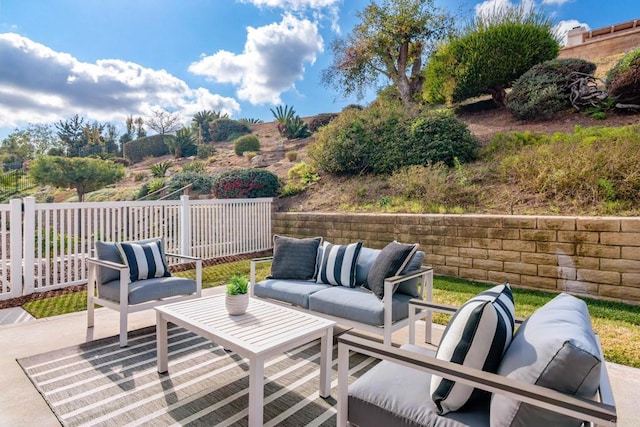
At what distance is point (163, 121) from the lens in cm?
2655

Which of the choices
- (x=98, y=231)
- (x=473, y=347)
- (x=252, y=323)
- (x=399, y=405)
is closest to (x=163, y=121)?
(x=98, y=231)

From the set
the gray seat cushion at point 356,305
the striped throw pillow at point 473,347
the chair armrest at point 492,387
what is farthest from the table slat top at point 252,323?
the striped throw pillow at point 473,347

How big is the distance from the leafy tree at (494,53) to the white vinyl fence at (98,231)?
→ 671 centimetres

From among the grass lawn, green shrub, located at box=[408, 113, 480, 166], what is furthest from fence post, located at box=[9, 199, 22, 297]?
green shrub, located at box=[408, 113, 480, 166]

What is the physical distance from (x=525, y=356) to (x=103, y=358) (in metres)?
3.16

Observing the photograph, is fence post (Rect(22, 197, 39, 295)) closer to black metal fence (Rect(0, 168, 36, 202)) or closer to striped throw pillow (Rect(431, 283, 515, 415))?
striped throw pillow (Rect(431, 283, 515, 415))

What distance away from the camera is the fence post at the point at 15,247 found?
4531mm

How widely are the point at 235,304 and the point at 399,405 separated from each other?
1.51m

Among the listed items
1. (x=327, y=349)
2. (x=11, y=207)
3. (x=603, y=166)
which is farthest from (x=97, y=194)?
(x=603, y=166)

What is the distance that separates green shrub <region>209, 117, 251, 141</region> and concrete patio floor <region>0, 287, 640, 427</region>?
22.6 m

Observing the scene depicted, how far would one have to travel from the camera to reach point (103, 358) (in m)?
2.92

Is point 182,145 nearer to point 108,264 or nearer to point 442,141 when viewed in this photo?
point 442,141

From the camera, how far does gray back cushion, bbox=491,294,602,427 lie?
1150 mm

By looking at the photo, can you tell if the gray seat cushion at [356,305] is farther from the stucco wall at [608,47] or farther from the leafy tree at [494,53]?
the stucco wall at [608,47]
